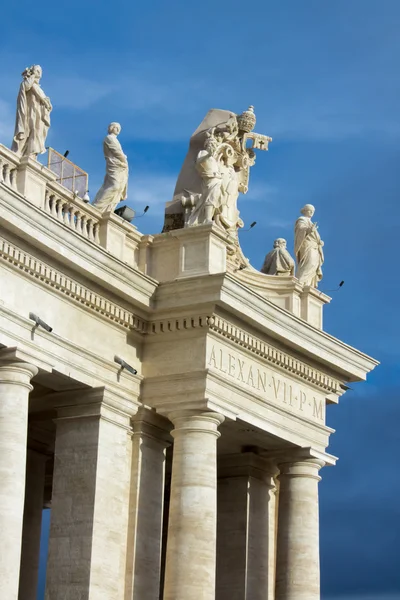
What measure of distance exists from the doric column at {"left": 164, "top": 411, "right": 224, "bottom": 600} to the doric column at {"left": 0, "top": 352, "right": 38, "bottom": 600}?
185 inches

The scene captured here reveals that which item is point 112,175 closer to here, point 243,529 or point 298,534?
point 243,529

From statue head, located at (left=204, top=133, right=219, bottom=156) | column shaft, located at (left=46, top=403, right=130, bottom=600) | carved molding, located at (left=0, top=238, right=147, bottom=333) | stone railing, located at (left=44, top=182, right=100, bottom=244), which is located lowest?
column shaft, located at (left=46, top=403, right=130, bottom=600)

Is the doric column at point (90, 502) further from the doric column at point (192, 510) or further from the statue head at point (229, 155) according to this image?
the statue head at point (229, 155)

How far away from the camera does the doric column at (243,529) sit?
44094 mm

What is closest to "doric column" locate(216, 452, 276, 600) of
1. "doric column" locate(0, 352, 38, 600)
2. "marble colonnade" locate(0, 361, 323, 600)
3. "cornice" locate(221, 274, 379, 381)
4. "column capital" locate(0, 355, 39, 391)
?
"cornice" locate(221, 274, 379, 381)

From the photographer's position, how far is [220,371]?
40.4 m

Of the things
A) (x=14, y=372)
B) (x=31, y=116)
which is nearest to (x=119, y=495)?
(x=14, y=372)

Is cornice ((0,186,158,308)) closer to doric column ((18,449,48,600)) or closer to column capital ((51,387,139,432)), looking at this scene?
column capital ((51,387,139,432))

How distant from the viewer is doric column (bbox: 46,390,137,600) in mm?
37781

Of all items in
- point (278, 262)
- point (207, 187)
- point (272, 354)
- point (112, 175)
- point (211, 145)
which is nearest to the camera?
point (112, 175)

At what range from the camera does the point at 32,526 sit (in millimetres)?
43844

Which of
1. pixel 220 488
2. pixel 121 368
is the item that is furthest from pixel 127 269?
pixel 220 488

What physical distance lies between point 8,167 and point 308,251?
11135 millimetres

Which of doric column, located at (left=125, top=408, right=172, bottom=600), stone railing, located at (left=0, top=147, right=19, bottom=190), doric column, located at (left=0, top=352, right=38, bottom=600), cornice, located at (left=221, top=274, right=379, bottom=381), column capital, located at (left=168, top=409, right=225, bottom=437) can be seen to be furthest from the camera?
cornice, located at (left=221, top=274, right=379, bottom=381)
